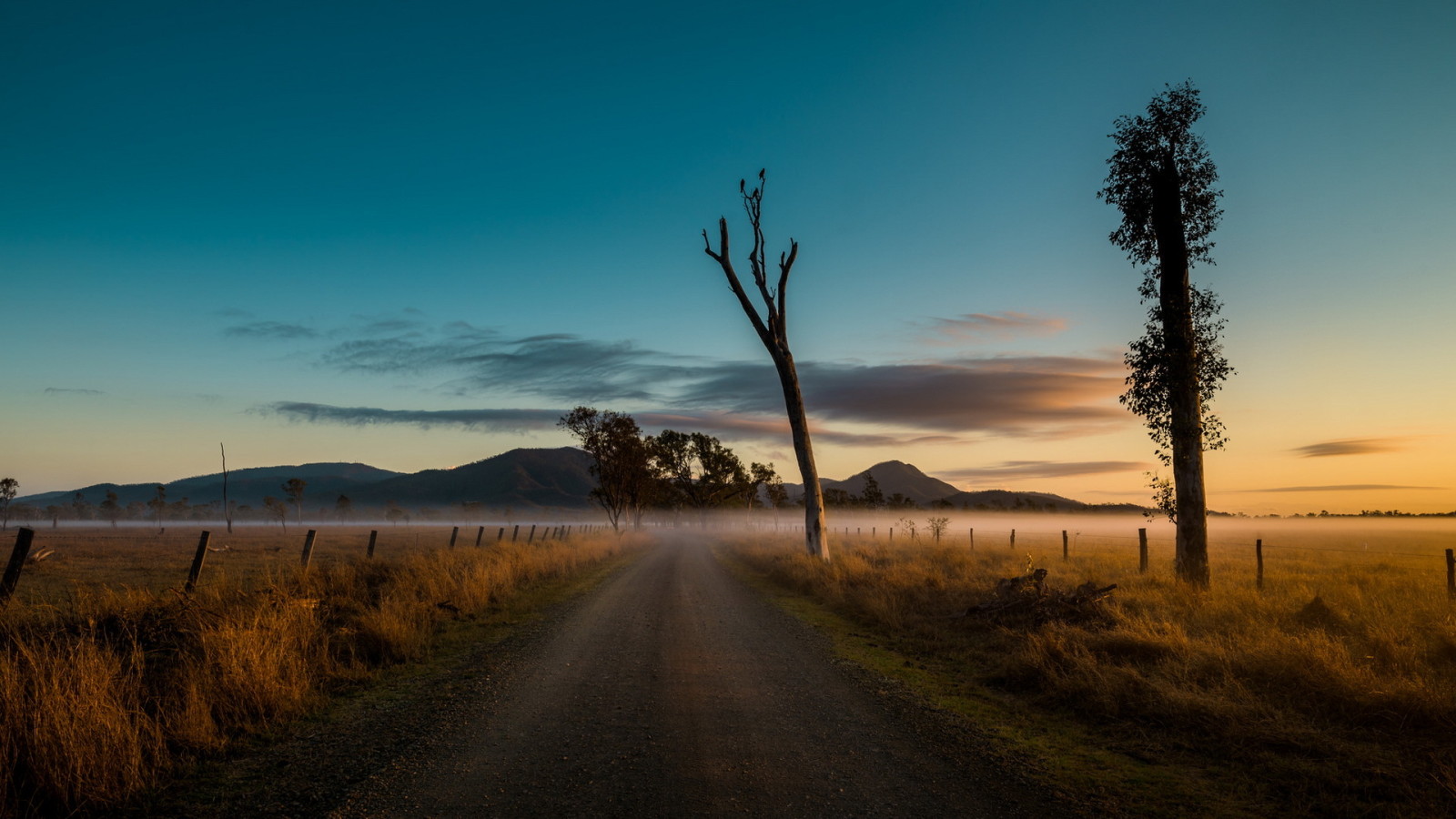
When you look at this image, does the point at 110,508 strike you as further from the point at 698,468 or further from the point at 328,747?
the point at 328,747

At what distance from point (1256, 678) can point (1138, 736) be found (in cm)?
207

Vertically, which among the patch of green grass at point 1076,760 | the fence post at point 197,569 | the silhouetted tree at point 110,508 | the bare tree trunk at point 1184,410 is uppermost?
the bare tree trunk at point 1184,410

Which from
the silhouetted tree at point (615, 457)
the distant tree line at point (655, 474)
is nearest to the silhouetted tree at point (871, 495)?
the distant tree line at point (655, 474)

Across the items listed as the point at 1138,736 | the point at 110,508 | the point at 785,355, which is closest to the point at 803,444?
the point at 785,355

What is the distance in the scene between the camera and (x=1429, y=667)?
24.8ft

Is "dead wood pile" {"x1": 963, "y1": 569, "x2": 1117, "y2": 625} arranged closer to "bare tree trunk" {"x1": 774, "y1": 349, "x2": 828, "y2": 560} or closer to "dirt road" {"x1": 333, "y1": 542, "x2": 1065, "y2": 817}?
"dirt road" {"x1": 333, "y1": 542, "x2": 1065, "y2": 817}

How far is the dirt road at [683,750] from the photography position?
4.56m

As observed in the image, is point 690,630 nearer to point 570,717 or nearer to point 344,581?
point 570,717

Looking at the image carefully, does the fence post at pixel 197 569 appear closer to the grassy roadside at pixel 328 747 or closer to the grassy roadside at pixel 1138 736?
the grassy roadside at pixel 328 747

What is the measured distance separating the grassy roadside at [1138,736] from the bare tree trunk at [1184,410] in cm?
363

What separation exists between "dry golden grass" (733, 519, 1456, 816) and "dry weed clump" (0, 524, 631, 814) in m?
8.02

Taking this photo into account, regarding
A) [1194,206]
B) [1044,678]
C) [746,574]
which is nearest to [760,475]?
[746,574]

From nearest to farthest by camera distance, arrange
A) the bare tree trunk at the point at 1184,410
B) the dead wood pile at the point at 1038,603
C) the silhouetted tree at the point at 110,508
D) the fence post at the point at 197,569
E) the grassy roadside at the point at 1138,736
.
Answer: the grassy roadside at the point at 1138,736
the fence post at the point at 197,569
the dead wood pile at the point at 1038,603
the bare tree trunk at the point at 1184,410
the silhouetted tree at the point at 110,508

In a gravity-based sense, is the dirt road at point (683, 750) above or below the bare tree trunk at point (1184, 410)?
below
